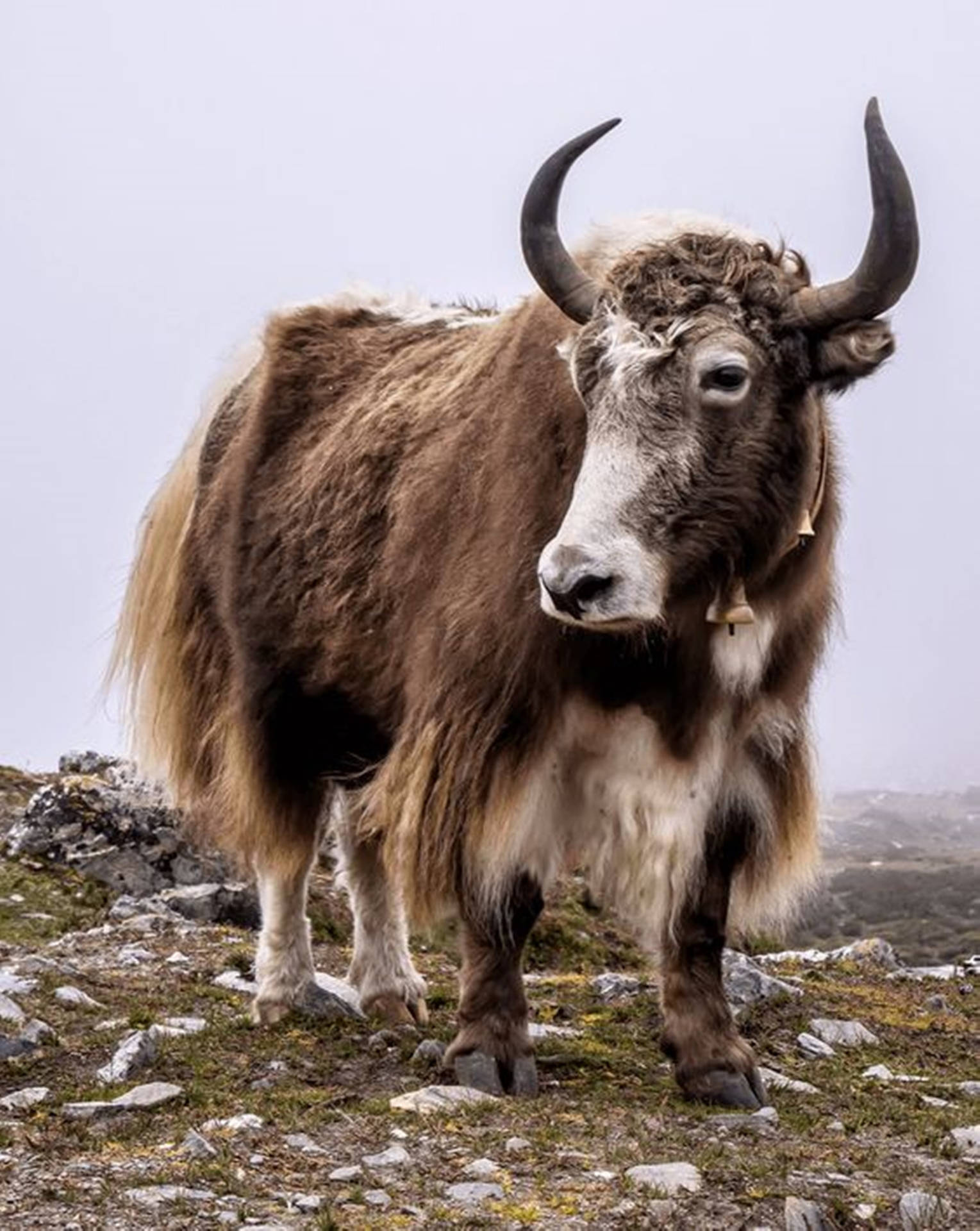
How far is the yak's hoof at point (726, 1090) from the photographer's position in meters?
5.78

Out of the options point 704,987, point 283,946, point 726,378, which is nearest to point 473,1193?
point 704,987

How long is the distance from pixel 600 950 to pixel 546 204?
561 centimetres

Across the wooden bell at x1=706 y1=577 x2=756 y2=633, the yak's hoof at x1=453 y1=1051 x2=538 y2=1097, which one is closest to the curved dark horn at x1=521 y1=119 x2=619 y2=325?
the wooden bell at x1=706 y1=577 x2=756 y2=633

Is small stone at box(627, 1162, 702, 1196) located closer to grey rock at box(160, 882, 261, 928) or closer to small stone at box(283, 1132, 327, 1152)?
small stone at box(283, 1132, 327, 1152)

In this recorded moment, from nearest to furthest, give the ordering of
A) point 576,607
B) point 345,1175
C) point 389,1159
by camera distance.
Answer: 1. point 345,1175
2. point 389,1159
3. point 576,607

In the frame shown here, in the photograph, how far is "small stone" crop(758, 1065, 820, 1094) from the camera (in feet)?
20.2

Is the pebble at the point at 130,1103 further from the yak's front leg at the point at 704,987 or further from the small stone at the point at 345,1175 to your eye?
the yak's front leg at the point at 704,987

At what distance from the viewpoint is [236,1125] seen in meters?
5.01

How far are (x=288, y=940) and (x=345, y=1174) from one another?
9.68 ft

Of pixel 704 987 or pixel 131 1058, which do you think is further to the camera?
pixel 704 987

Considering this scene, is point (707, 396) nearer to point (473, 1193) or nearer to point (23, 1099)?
point (473, 1193)

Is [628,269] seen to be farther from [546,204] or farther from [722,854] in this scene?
[722,854]

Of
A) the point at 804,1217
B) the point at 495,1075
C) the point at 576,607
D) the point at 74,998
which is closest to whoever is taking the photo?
the point at 804,1217

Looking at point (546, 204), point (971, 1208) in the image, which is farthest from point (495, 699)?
point (971, 1208)
